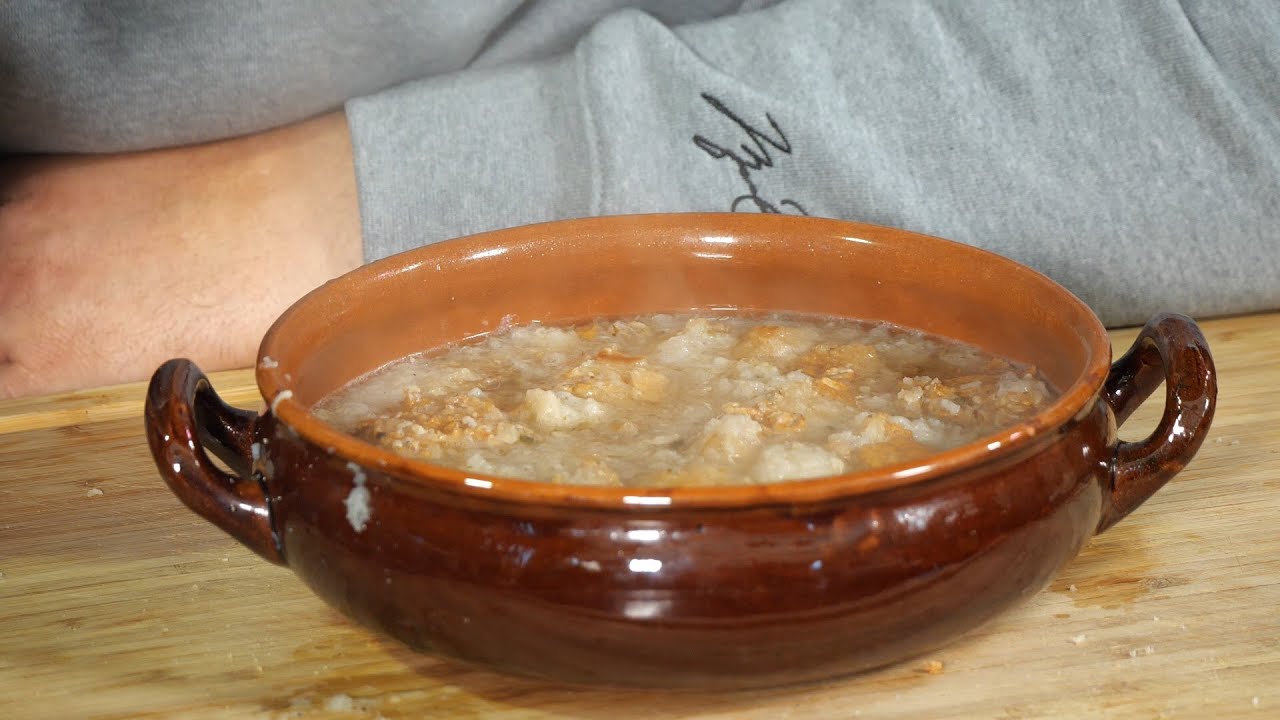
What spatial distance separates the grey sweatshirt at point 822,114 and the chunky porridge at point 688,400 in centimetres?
39

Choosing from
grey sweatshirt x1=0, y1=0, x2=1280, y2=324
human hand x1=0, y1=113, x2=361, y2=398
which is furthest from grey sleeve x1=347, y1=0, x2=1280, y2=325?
human hand x1=0, y1=113, x2=361, y2=398

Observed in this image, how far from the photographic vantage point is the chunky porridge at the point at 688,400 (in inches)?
32.0

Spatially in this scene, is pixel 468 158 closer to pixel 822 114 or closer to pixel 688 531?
pixel 822 114

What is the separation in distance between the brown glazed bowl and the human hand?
613mm

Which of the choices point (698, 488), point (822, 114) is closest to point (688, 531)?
point (698, 488)

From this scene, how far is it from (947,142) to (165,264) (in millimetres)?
915

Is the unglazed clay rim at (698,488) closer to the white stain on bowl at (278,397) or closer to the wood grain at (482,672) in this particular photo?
the white stain on bowl at (278,397)

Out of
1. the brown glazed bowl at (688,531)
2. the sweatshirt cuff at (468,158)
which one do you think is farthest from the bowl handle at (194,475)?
the sweatshirt cuff at (468,158)

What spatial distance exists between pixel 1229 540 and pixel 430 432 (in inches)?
23.1

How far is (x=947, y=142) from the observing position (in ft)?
4.71

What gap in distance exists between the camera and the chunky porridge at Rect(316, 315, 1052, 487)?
32.0 inches

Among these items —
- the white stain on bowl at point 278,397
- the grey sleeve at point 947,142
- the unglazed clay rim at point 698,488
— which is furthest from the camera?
the grey sleeve at point 947,142

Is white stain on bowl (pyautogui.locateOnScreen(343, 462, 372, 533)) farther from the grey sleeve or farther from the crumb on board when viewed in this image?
the grey sleeve

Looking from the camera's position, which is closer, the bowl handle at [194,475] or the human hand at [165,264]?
the bowl handle at [194,475]
